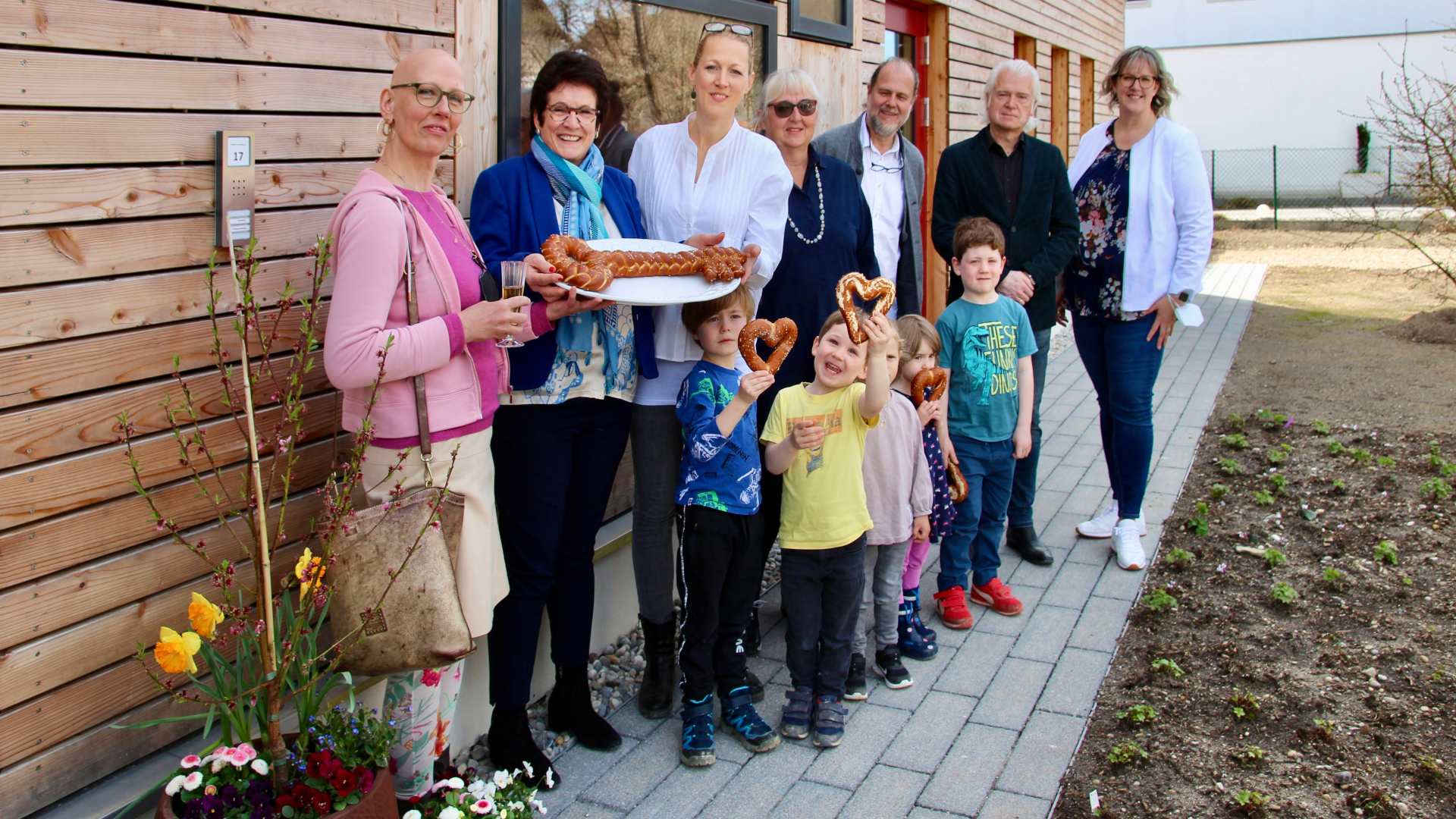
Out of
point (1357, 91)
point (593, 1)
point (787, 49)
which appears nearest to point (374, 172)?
point (593, 1)

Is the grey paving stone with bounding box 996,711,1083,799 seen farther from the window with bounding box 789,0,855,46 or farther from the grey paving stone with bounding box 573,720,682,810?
the window with bounding box 789,0,855,46

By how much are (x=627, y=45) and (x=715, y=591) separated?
2414mm

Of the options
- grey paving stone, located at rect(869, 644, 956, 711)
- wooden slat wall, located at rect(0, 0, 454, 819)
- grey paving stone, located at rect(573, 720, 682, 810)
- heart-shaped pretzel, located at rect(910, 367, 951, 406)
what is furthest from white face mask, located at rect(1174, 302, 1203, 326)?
wooden slat wall, located at rect(0, 0, 454, 819)

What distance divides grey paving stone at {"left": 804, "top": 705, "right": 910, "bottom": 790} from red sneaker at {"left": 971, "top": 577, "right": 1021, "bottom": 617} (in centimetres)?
→ 95

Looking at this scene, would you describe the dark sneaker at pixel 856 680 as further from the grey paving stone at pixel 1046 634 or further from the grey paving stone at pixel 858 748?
the grey paving stone at pixel 1046 634

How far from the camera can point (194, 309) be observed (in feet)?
8.64

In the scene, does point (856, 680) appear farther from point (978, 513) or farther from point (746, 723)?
point (978, 513)

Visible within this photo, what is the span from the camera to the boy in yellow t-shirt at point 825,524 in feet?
11.0

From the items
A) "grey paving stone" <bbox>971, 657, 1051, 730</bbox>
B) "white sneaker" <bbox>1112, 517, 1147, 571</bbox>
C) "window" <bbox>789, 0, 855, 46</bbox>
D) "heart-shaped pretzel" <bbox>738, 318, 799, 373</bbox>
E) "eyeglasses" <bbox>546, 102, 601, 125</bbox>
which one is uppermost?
"window" <bbox>789, 0, 855, 46</bbox>

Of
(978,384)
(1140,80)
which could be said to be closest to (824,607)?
(978,384)

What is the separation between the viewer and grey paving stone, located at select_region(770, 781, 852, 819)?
301 centimetres

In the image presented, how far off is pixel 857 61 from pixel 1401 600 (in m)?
3.96

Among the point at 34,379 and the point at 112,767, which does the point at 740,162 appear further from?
the point at 112,767

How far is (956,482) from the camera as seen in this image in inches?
158
